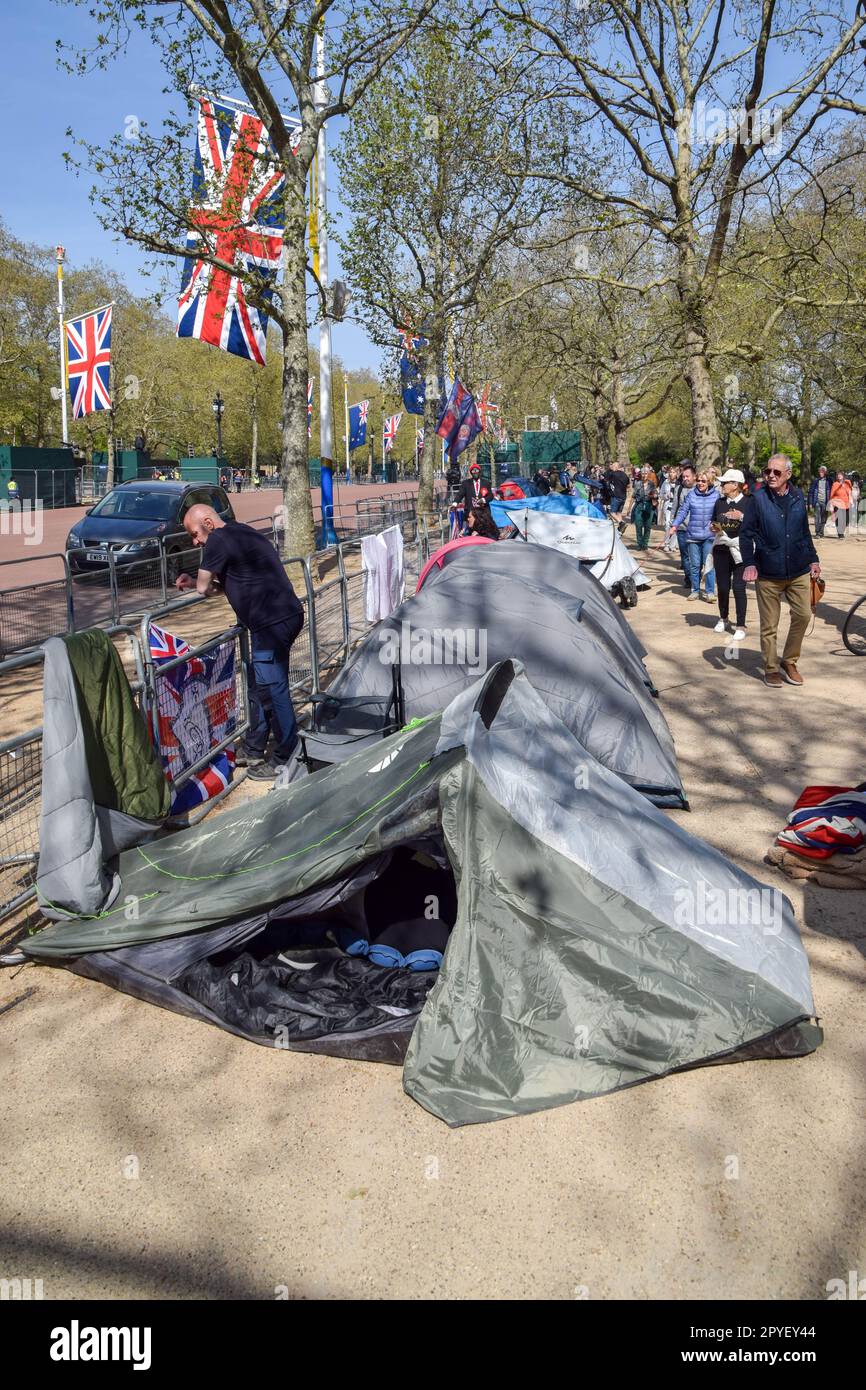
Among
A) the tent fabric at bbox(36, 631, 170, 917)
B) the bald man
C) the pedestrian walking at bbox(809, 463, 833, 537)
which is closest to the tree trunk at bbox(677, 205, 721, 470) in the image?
the bald man

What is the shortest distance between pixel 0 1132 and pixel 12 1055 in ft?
1.60

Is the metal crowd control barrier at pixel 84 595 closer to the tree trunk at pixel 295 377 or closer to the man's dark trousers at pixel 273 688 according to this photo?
the tree trunk at pixel 295 377

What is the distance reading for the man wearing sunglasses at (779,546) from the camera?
8.88 metres

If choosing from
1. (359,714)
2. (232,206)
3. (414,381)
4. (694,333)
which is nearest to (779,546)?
(359,714)

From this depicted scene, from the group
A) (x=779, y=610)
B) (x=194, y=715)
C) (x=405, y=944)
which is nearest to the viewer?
(x=405, y=944)

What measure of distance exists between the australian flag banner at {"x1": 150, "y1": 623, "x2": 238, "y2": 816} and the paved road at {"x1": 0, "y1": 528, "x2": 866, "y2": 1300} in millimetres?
1915

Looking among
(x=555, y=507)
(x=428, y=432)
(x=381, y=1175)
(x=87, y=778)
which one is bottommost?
(x=381, y=1175)

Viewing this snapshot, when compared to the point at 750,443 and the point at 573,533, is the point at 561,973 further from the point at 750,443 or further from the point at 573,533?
the point at 750,443

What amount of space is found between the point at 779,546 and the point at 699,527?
4712 mm

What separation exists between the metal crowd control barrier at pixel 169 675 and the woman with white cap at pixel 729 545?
11.8 feet

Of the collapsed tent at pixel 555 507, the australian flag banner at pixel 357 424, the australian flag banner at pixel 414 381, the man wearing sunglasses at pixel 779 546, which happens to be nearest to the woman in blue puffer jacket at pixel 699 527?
the collapsed tent at pixel 555 507

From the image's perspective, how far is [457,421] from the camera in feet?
70.9

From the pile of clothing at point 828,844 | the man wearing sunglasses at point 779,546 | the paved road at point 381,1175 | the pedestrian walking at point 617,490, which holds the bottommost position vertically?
the paved road at point 381,1175

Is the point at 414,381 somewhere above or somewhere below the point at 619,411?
below
